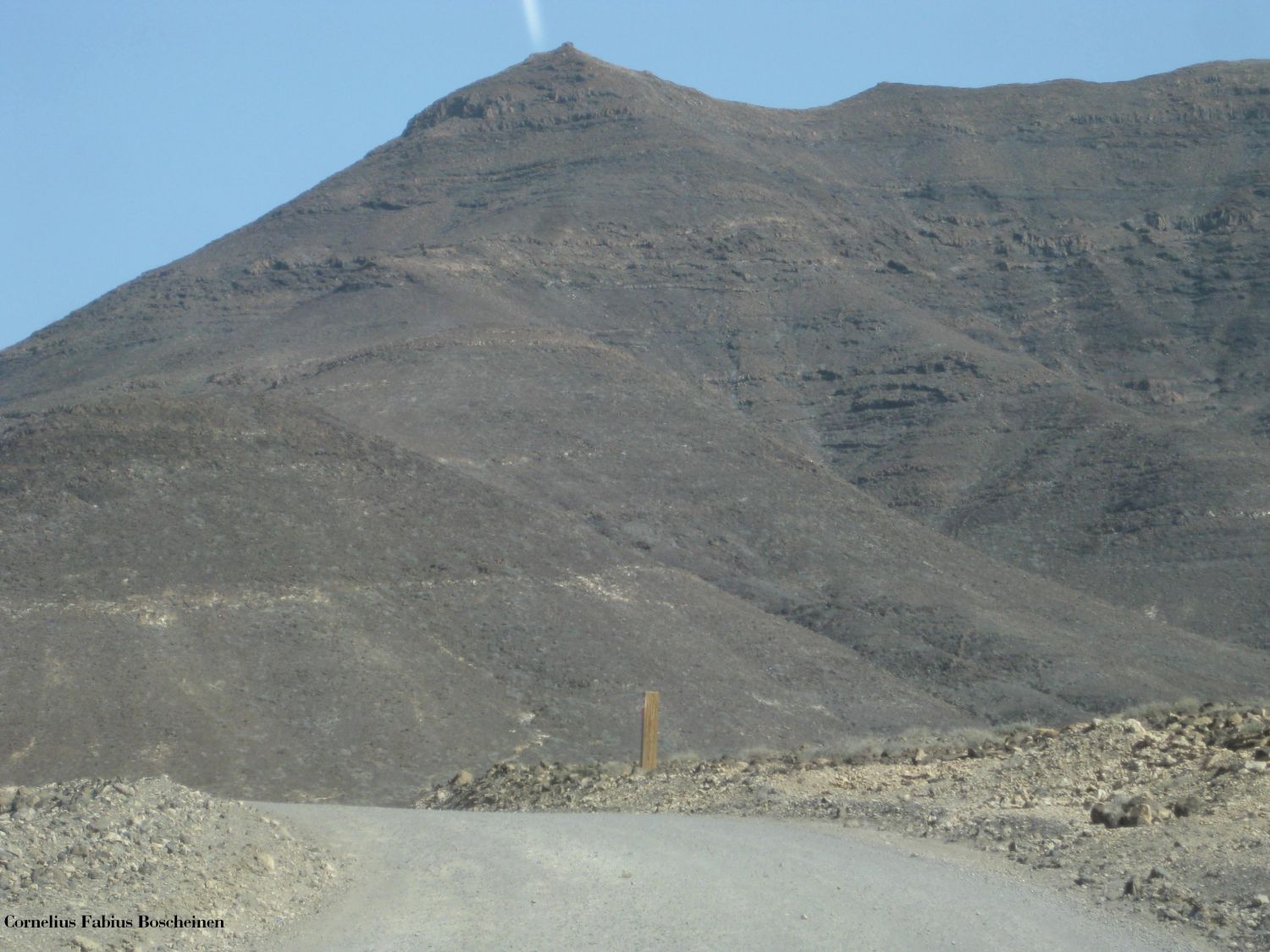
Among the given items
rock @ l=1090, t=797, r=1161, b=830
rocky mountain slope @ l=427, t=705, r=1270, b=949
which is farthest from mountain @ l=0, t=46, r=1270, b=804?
rock @ l=1090, t=797, r=1161, b=830

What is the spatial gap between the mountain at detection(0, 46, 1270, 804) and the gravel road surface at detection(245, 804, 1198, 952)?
50.0ft

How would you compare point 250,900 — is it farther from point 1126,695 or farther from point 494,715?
point 1126,695

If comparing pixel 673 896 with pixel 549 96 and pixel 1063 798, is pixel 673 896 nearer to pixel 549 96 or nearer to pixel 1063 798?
pixel 1063 798

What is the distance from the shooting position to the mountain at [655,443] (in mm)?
30844

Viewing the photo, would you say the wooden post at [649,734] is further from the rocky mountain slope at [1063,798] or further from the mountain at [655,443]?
the mountain at [655,443]

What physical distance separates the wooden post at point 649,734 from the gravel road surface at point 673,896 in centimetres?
458

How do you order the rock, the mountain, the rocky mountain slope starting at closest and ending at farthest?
the rocky mountain slope → the rock → the mountain

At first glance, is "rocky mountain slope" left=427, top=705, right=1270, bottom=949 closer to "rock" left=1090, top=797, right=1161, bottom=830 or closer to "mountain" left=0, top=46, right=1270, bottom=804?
"rock" left=1090, top=797, right=1161, bottom=830

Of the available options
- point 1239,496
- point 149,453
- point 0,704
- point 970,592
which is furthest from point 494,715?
point 1239,496

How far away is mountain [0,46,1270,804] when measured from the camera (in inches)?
1214

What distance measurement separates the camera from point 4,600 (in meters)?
30.2

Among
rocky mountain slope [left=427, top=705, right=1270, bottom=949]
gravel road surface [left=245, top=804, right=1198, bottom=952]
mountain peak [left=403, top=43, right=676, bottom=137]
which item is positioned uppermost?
mountain peak [left=403, top=43, right=676, bottom=137]

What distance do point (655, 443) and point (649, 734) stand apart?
41.7 m

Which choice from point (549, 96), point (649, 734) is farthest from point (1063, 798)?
point (549, 96)
